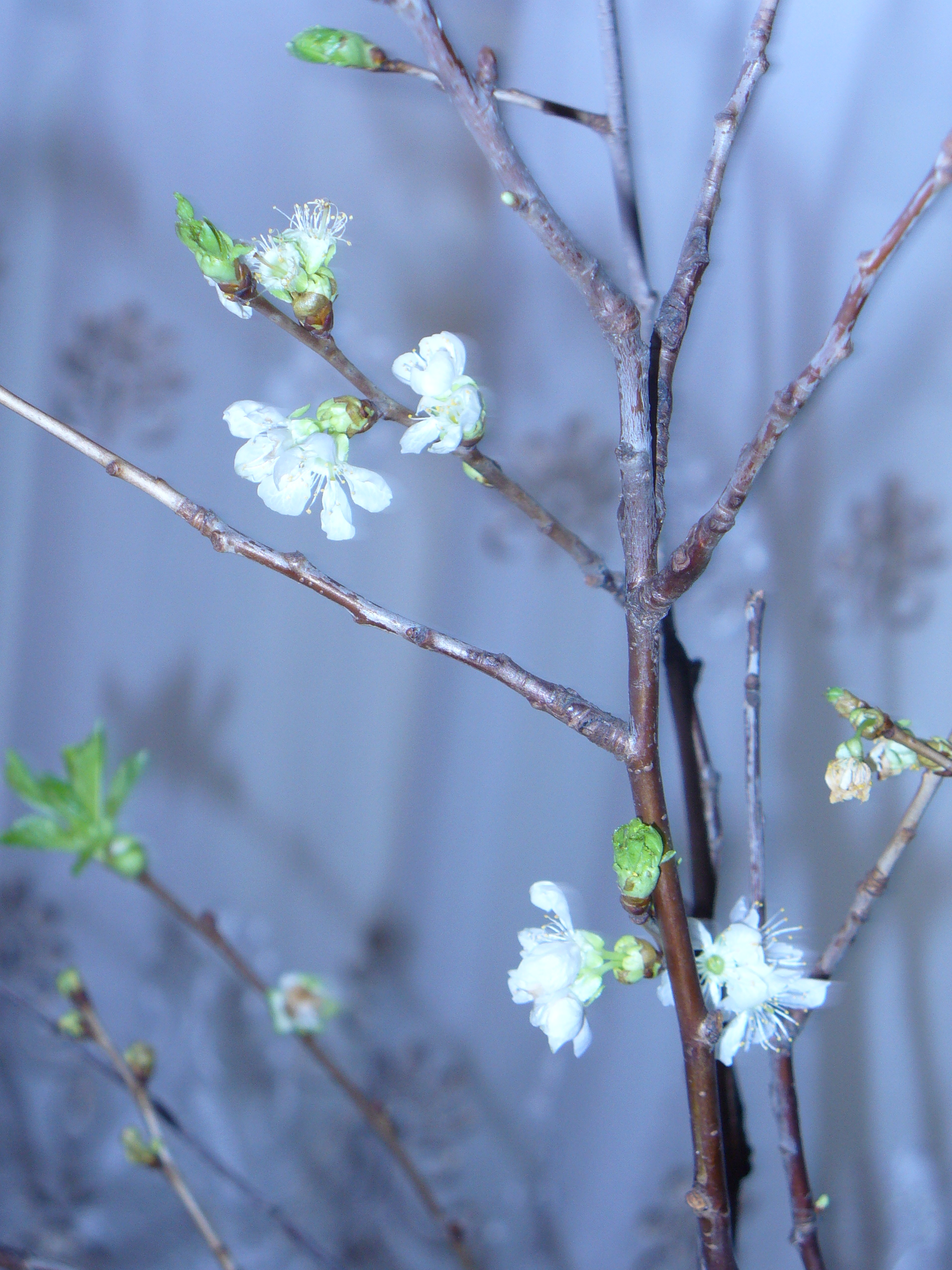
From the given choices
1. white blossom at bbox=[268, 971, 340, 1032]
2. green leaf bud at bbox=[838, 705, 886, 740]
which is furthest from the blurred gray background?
green leaf bud at bbox=[838, 705, 886, 740]

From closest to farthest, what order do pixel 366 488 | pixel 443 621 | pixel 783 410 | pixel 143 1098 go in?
pixel 783 410
pixel 366 488
pixel 143 1098
pixel 443 621

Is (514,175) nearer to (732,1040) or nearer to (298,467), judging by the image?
(298,467)

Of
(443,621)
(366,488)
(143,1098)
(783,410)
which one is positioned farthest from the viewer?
(443,621)

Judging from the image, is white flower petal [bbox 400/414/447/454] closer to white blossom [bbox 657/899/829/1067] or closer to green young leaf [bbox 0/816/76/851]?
white blossom [bbox 657/899/829/1067]

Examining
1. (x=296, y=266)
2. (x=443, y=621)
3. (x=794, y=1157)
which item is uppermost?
(x=443, y=621)

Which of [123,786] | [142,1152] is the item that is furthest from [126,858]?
[142,1152]

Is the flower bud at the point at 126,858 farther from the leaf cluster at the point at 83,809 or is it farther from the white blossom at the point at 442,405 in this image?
the white blossom at the point at 442,405
